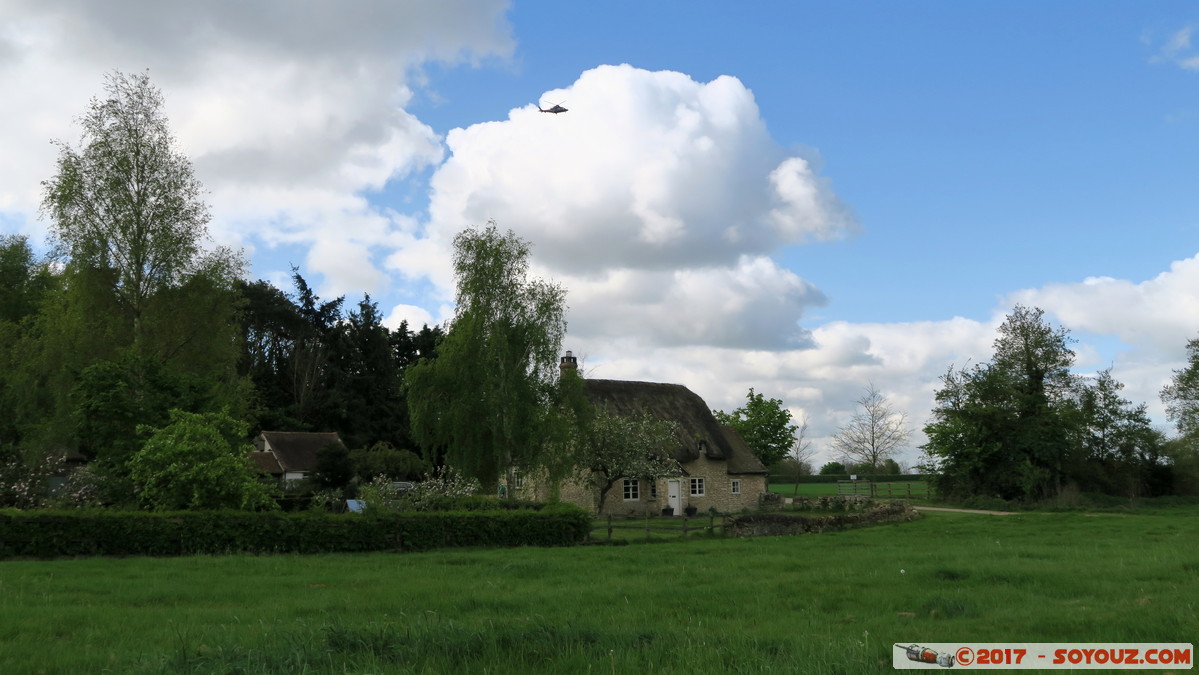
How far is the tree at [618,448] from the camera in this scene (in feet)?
123

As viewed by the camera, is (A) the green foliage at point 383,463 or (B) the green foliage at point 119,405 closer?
(B) the green foliage at point 119,405

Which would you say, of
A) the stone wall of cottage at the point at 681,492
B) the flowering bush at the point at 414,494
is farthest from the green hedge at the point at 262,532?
the stone wall of cottage at the point at 681,492

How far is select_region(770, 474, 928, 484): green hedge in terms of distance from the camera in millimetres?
68188

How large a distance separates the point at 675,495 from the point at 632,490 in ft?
8.26

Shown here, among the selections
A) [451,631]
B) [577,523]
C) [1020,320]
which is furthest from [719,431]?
[451,631]

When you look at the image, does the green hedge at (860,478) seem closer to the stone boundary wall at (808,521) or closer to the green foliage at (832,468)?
the green foliage at (832,468)

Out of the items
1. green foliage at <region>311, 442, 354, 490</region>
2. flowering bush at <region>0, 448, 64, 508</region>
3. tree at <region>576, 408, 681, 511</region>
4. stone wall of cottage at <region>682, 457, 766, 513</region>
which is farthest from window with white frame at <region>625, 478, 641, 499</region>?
flowering bush at <region>0, 448, 64, 508</region>

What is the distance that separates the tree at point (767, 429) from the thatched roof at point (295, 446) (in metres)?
42.8

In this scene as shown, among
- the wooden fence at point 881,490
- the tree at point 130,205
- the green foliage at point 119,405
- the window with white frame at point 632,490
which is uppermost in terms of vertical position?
the tree at point 130,205

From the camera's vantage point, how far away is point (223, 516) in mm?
20203

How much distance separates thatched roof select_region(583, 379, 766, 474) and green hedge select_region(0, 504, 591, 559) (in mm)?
20209

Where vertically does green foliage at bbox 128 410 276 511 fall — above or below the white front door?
above

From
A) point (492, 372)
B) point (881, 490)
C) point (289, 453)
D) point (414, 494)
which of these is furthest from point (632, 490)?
point (881, 490)

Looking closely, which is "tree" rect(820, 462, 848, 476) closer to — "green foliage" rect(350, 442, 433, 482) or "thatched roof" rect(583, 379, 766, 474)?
"thatched roof" rect(583, 379, 766, 474)
